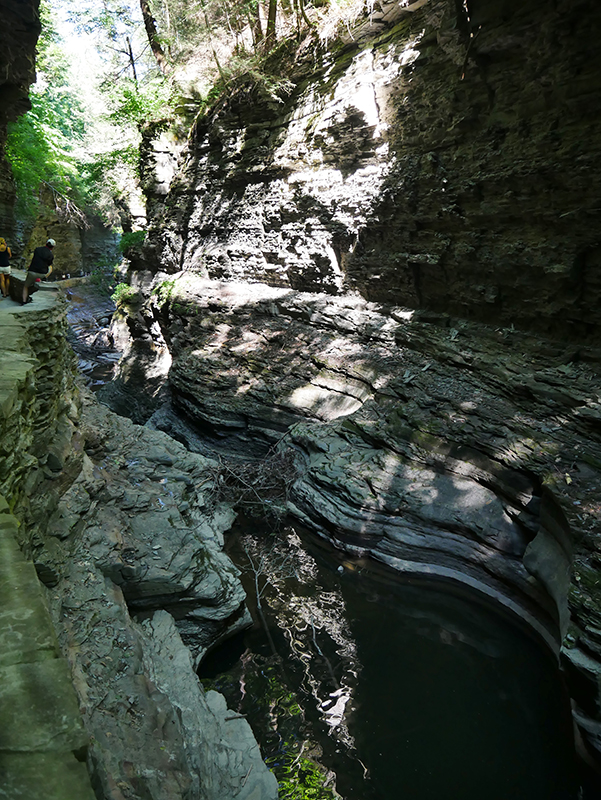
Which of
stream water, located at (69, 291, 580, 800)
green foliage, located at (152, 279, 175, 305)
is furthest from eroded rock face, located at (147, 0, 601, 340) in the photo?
stream water, located at (69, 291, 580, 800)

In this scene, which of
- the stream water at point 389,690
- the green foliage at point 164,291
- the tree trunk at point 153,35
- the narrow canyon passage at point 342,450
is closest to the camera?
the narrow canyon passage at point 342,450

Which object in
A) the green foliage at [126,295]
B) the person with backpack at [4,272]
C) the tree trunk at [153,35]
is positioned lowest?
the green foliage at [126,295]

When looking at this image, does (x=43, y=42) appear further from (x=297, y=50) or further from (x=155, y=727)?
(x=155, y=727)

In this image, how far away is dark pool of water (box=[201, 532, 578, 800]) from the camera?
4.52 metres

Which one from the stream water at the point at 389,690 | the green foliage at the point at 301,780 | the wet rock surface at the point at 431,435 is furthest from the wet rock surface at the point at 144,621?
the wet rock surface at the point at 431,435

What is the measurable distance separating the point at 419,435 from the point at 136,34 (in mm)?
19325

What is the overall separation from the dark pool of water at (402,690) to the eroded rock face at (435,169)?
15.5 ft

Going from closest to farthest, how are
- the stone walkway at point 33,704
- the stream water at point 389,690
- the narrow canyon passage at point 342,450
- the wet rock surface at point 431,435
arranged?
the stone walkway at point 33,704 < the narrow canyon passage at point 342,450 < the stream water at point 389,690 < the wet rock surface at point 431,435

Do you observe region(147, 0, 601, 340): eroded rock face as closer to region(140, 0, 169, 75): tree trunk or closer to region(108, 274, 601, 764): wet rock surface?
region(108, 274, 601, 764): wet rock surface

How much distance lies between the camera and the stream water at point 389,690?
449cm

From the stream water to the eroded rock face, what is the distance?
15.4 ft

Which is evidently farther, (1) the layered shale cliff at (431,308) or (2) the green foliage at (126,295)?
(2) the green foliage at (126,295)

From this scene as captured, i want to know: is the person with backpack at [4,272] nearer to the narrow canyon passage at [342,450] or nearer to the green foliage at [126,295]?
the narrow canyon passage at [342,450]

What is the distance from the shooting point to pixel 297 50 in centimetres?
1140
